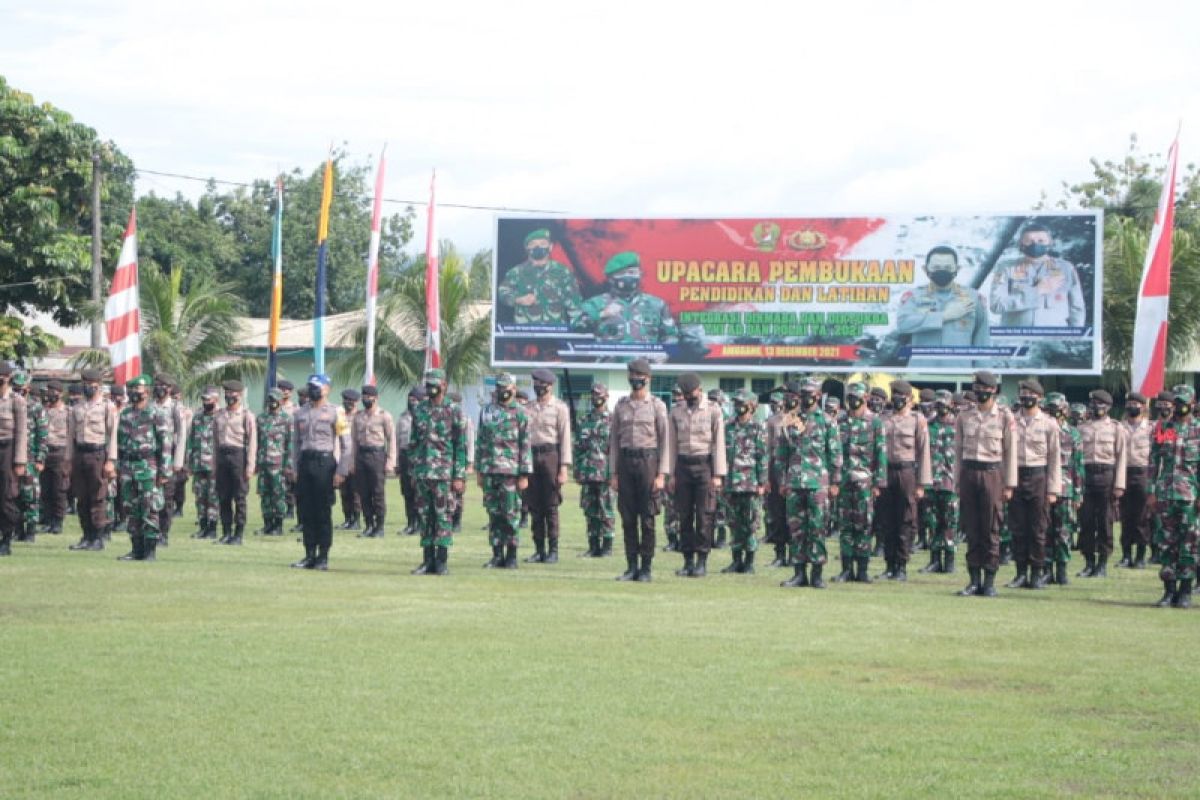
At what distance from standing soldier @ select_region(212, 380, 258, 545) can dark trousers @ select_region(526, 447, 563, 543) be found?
3.79 meters

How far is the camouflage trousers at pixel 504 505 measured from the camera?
16109 millimetres

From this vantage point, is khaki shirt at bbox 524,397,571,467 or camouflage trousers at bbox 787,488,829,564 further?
khaki shirt at bbox 524,397,571,467

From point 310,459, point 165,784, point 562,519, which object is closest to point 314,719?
point 165,784

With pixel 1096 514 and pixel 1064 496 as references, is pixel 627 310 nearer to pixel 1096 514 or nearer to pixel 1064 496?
pixel 1096 514

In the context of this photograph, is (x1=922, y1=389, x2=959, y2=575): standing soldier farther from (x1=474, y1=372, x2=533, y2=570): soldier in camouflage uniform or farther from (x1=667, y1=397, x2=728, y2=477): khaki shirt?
(x1=474, y1=372, x2=533, y2=570): soldier in camouflage uniform

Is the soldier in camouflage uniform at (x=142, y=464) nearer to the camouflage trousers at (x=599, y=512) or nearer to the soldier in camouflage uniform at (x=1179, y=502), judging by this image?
the camouflage trousers at (x=599, y=512)

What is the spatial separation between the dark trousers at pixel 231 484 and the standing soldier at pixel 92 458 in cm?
175

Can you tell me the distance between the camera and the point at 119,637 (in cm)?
1053

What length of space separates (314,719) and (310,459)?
7.83 m

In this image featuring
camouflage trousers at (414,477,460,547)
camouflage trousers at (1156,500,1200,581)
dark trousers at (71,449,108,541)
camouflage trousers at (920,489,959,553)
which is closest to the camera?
camouflage trousers at (1156,500,1200,581)

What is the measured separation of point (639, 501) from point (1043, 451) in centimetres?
382

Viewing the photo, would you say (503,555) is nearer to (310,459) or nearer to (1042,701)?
(310,459)

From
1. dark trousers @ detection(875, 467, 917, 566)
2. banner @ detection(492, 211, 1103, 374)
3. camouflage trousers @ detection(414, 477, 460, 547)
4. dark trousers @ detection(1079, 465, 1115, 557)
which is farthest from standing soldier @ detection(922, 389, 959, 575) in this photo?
banner @ detection(492, 211, 1103, 374)

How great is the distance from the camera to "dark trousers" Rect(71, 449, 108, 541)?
17.7m
